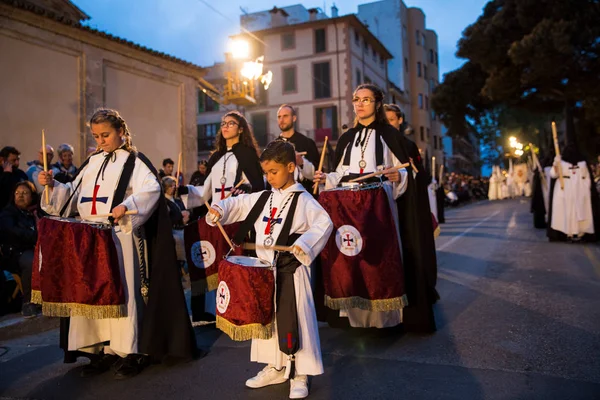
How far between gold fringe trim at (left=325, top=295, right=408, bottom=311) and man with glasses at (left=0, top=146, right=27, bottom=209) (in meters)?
5.80

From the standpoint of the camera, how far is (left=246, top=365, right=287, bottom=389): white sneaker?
365 centimetres

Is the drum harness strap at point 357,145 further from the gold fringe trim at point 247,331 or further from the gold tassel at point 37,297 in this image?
the gold tassel at point 37,297

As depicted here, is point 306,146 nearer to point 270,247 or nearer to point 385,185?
point 385,185

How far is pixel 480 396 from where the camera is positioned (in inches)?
131

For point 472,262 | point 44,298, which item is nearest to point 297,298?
point 44,298

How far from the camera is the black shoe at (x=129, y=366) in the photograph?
4.05 m

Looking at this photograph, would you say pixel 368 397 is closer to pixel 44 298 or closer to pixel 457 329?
pixel 457 329

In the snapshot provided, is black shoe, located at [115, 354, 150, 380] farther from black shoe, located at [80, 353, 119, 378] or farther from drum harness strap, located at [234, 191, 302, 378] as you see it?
drum harness strap, located at [234, 191, 302, 378]

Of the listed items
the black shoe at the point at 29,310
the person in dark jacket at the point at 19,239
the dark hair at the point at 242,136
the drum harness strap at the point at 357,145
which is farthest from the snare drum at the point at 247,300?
the person in dark jacket at the point at 19,239

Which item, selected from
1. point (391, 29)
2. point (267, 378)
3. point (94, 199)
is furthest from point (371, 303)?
point (391, 29)

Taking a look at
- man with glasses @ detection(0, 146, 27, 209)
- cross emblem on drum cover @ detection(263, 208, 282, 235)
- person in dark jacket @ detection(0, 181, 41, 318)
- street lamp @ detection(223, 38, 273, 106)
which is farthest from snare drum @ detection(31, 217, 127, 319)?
street lamp @ detection(223, 38, 273, 106)

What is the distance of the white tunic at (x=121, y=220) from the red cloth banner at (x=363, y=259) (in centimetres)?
154

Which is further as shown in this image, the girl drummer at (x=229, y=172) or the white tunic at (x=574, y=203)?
the white tunic at (x=574, y=203)

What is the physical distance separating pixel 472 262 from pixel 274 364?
624 centimetres
